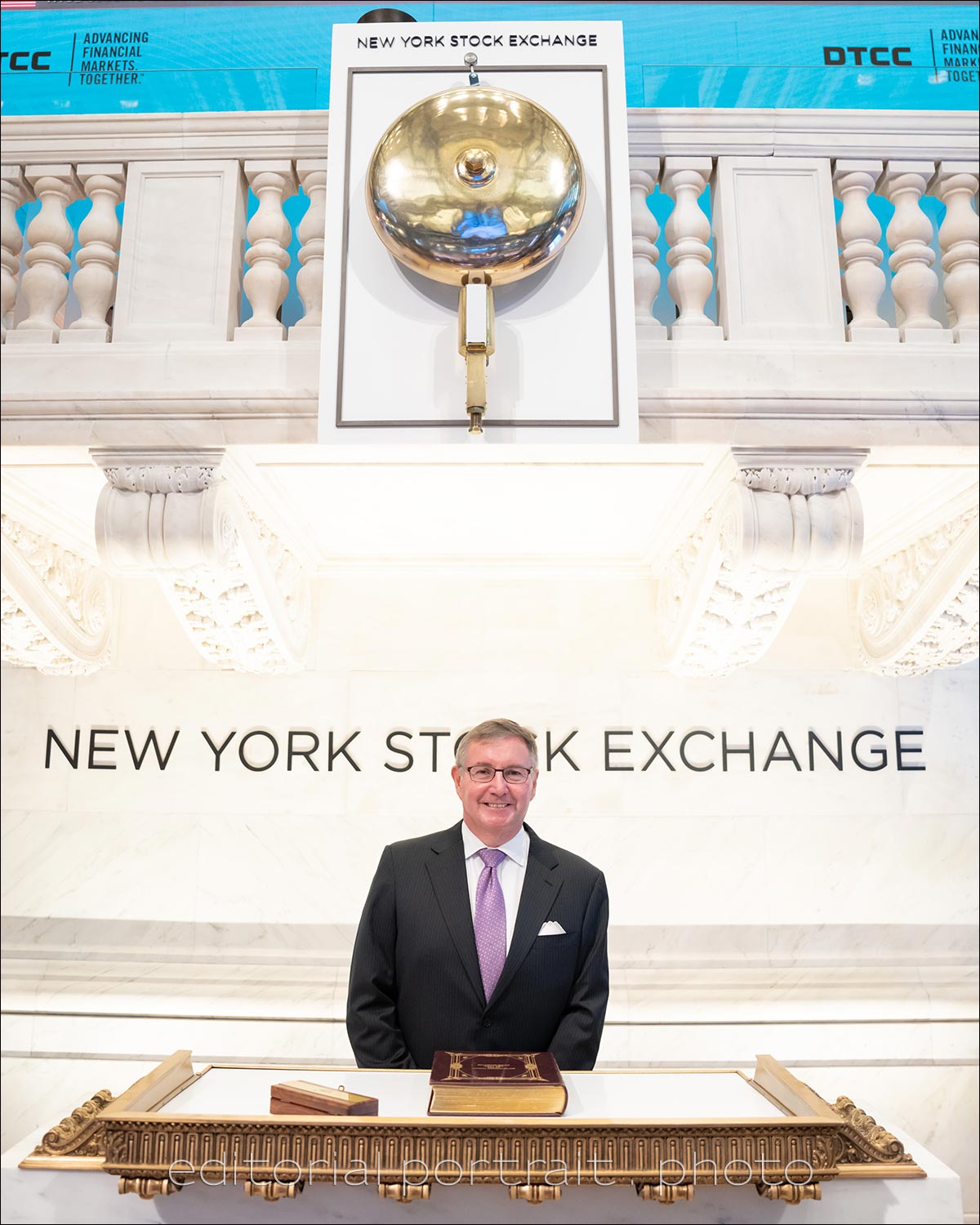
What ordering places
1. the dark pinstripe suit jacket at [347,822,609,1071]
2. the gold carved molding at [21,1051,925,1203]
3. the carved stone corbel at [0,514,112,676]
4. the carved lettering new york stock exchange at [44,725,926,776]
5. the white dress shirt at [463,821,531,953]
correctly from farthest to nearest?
the carved lettering new york stock exchange at [44,725,926,776]
the carved stone corbel at [0,514,112,676]
the white dress shirt at [463,821,531,953]
the dark pinstripe suit jacket at [347,822,609,1071]
the gold carved molding at [21,1051,925,1203]

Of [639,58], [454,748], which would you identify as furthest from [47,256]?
[454,748]

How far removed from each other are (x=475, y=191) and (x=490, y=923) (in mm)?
2016

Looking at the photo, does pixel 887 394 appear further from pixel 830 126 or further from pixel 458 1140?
pixel 458 1140

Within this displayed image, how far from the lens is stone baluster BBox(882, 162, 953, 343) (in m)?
3.73

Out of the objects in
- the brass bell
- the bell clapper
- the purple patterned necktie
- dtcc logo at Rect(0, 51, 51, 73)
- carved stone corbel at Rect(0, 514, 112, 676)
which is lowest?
the purple patterned necktie

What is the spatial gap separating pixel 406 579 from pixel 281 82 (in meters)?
2.28

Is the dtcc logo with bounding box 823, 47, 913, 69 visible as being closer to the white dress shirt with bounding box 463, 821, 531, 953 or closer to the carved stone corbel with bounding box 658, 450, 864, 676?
the carved stone corbel with bounding box 658, 450, 864, 676

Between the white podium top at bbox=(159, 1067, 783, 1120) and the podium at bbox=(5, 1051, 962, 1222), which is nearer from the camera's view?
the podium at bbox=(5, 1051, 962, 1222)

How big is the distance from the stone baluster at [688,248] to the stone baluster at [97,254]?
200 centimetres

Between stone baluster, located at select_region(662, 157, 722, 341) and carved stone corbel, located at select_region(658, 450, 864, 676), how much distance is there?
0.48 meters

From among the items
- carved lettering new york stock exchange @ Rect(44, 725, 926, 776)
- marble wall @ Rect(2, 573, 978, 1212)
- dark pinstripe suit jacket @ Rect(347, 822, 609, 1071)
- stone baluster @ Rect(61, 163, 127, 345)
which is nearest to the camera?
dark pinstripe suit jacket @ Rect(347, 822, 609, 1071)

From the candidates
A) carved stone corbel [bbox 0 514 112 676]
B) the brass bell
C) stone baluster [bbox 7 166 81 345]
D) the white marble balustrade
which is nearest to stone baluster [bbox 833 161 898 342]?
the white marble balustrade

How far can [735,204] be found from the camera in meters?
3.82

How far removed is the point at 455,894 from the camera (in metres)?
2.67
